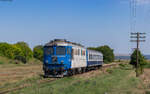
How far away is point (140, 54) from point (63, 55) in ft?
127

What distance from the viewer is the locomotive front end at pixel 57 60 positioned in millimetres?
21844

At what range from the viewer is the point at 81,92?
1322 cm

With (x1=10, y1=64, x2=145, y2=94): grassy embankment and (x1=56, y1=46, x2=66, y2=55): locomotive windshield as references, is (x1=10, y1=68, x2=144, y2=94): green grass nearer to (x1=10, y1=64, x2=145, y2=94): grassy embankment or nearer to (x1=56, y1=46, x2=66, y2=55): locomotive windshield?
(x1=10, y1=64, x2=145, y2=94): grassy embankment

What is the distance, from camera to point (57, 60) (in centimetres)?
2192

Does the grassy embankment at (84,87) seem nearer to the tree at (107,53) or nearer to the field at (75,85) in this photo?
the field at (75,85)

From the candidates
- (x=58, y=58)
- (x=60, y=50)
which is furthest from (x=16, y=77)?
(x=60, y=50)

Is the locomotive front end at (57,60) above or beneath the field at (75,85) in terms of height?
above

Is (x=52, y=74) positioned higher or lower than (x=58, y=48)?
lower

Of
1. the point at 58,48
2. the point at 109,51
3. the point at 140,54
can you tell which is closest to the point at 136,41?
the point at 140,54

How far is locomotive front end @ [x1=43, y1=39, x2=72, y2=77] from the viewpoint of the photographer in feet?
71.7

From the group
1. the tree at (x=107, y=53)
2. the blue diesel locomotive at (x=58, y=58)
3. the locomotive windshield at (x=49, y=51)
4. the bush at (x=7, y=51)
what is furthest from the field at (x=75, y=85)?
the tree at (x=107, y=53)

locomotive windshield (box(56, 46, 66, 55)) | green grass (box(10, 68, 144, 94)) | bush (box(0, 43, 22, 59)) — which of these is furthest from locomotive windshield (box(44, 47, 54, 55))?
bush (box(0, 43, 22, 59))

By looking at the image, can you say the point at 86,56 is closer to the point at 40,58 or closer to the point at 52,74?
the point at 52,74

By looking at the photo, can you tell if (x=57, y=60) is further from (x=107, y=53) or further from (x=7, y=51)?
(x=107, y=53)
